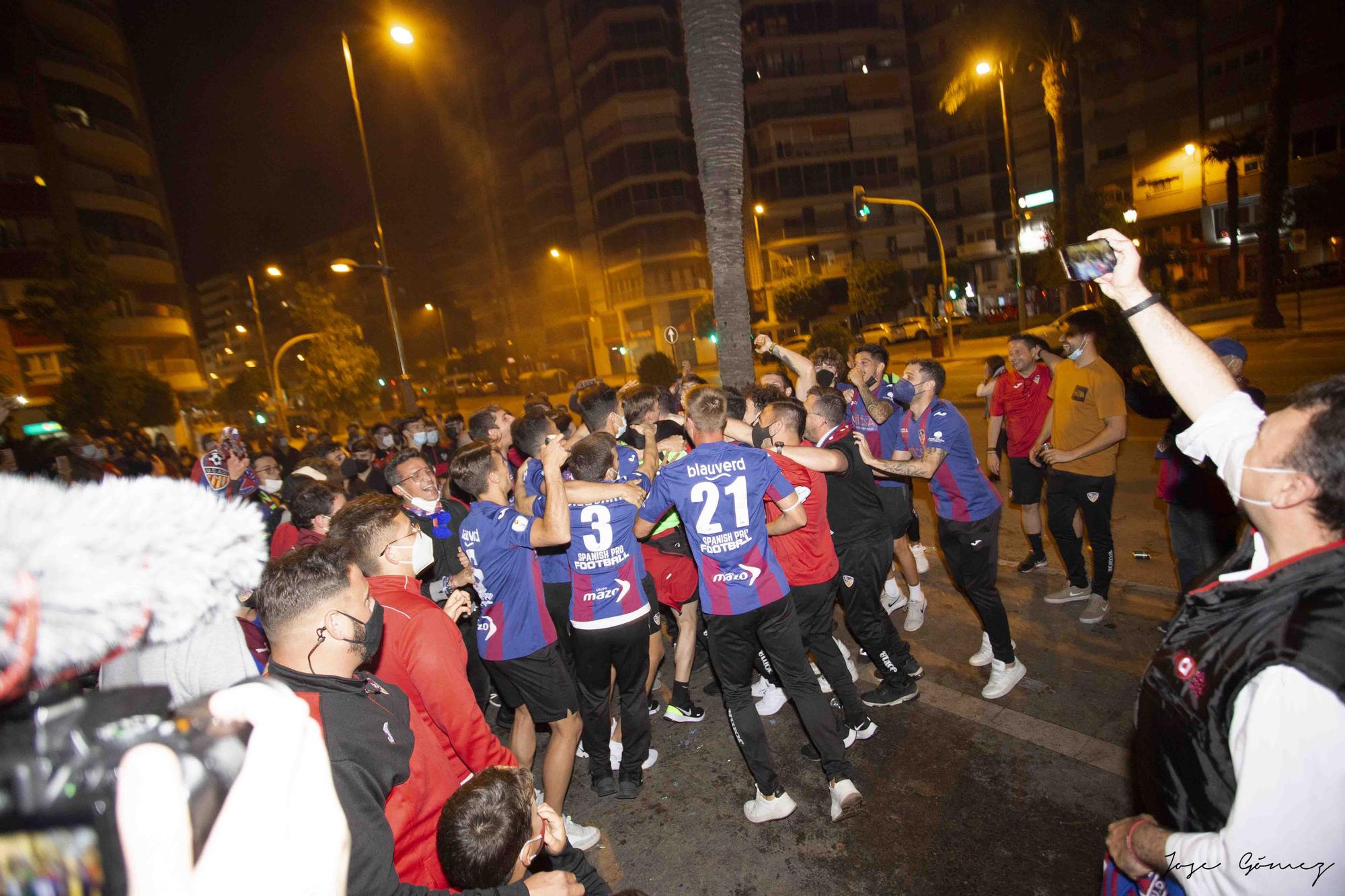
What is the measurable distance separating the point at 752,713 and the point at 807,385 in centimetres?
364

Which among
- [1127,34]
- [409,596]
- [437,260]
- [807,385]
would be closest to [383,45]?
[807,385]

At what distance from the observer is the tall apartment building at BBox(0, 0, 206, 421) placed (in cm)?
3159

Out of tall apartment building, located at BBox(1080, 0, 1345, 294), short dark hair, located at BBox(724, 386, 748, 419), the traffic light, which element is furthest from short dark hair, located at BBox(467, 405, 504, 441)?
tall apartment building, located at BBox(1080, 0, 1345, 294)

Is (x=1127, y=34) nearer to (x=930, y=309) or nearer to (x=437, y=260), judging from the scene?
(x=930, y=309)

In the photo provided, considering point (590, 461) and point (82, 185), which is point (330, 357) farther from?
point (590, 461)

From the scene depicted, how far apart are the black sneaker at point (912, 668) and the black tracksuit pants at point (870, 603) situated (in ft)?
0.28

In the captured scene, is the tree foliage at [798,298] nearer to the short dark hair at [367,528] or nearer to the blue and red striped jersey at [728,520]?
the blue and red striped jersey at [728,520]

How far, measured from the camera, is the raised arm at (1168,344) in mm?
1889

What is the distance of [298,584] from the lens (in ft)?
7.04

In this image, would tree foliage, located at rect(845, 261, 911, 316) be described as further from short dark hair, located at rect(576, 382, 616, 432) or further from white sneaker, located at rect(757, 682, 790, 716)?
white sneaker, located at rect(757, 682, 790, 716)

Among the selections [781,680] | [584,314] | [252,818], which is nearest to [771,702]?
[781,680]

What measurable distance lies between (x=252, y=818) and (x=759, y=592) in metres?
2.91

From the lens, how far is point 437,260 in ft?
252

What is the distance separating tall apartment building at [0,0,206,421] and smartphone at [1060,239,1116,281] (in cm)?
3340
